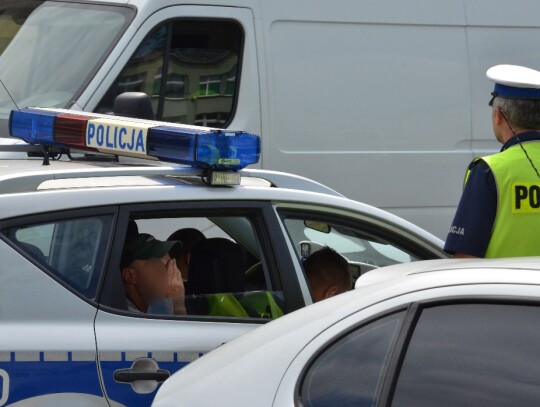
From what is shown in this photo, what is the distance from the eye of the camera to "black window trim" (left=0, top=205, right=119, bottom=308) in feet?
12.4

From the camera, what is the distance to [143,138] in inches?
168

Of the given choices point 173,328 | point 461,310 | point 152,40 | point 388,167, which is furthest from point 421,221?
point 461,310

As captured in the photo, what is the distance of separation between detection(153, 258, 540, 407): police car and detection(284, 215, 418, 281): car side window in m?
1.23

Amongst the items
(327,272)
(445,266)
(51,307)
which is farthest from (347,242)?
(445,266)

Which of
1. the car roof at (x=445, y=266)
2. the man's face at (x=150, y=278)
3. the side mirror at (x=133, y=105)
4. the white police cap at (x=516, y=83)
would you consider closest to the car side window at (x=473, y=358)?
the car roof at (x=445, y=266)

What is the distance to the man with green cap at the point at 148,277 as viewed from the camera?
4.18m

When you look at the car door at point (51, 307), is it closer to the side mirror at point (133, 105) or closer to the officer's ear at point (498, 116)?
the officer's ear at point (498, 116)

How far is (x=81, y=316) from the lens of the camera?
380 centimetres

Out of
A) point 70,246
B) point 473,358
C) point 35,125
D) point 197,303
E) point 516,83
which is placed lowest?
point 197,303

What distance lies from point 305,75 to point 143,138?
9.57 feet

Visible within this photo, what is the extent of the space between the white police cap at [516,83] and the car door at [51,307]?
1.45m

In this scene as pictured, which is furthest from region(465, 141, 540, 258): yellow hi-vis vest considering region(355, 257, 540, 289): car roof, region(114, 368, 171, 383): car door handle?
region(114, 368, 171, 383): car door handle

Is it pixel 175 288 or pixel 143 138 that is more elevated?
pixel 143 138

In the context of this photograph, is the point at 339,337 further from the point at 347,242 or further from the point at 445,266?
the point at 347,242
